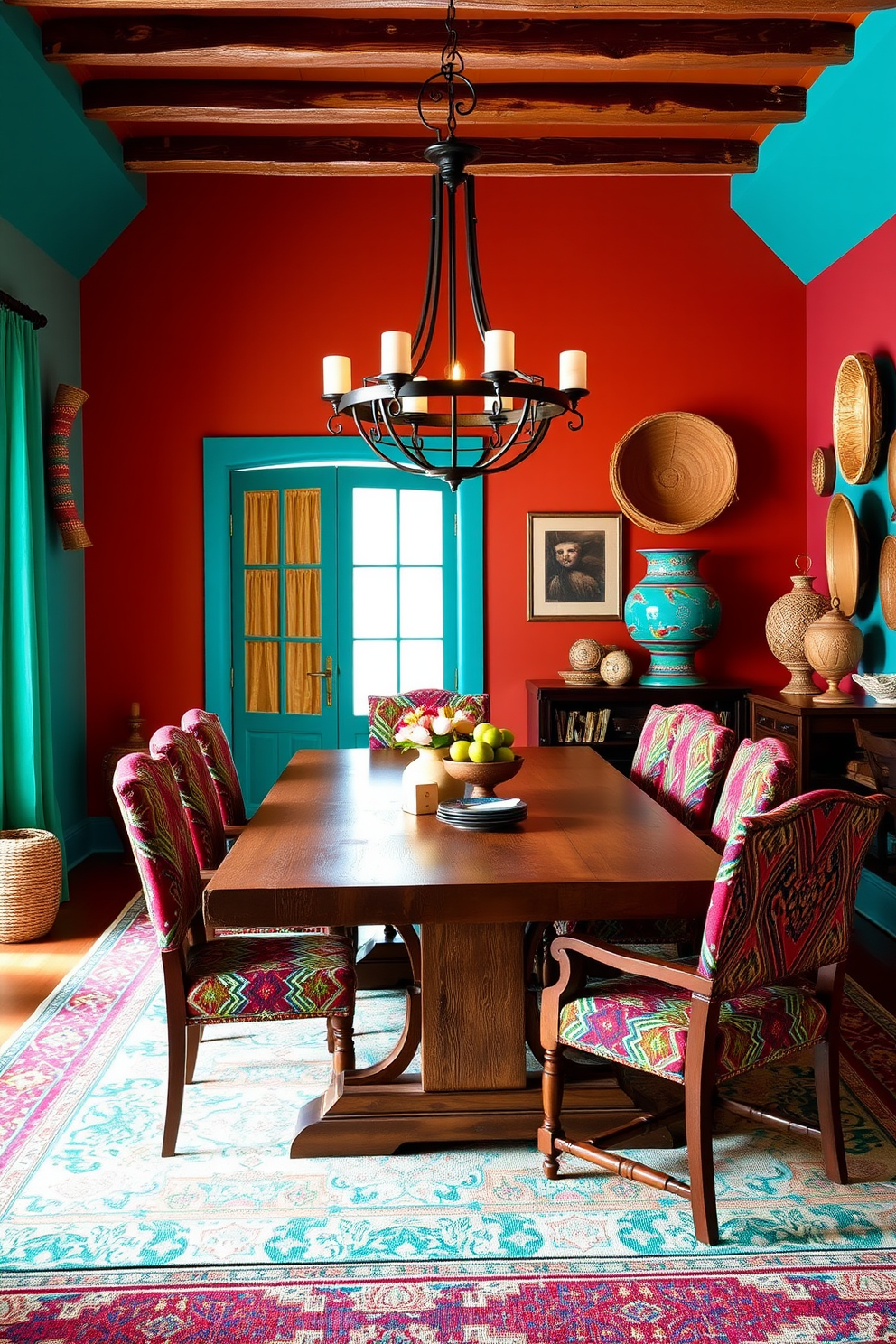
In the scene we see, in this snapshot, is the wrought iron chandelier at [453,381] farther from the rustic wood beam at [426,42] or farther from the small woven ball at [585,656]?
the small woven ball at [585,656]

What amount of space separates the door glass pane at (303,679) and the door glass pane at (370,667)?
209mm

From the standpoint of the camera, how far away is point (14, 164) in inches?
190

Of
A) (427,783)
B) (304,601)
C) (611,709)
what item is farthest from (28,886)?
(611,709)

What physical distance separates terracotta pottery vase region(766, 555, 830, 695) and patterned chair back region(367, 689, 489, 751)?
1.47 m

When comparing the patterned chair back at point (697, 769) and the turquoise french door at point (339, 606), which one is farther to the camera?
the turquoise french door at point (339, 606)

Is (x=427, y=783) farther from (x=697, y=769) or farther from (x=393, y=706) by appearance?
(x=393, y=706)

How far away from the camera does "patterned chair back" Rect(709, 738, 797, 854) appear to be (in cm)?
275

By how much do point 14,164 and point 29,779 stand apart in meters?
2.56

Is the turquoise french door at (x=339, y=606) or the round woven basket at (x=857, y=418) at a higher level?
the round woven basket at (x=857, y=418)

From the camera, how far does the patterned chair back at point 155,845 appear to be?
9.05ft

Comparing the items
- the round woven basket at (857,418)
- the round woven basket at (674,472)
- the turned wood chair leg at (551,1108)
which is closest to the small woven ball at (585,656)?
the round woven basket at (674,472)

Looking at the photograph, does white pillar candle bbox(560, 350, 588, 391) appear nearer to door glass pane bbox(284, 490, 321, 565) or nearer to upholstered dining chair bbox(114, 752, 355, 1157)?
upholstered dining chair bbox(114, 752, 355, 1157)

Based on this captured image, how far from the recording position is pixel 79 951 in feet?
15.0

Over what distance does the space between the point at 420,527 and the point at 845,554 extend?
7.20 ft
